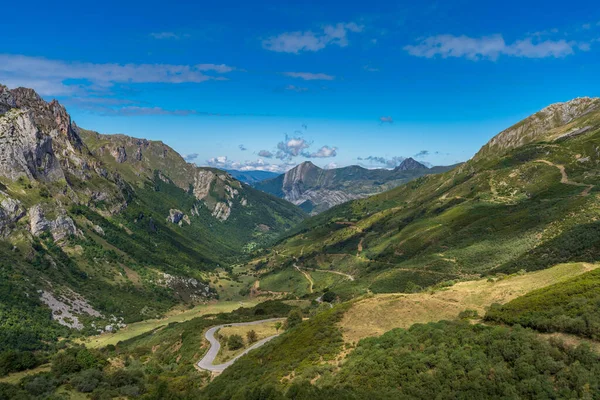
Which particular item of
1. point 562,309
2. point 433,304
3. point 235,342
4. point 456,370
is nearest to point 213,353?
point 235,342

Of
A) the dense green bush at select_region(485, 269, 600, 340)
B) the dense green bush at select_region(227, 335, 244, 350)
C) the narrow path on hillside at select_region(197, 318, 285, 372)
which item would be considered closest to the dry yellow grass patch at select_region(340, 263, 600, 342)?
the dense green bush at select_region(485, 269, 600, 340)

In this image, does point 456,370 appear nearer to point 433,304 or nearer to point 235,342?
point 433,304

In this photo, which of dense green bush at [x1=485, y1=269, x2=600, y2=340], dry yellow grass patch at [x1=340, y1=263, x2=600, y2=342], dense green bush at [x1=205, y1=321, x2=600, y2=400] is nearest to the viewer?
dense green bush at [x1=205, y1=321, x2=600, y2=400]

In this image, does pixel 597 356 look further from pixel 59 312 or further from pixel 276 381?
pixel 59 312

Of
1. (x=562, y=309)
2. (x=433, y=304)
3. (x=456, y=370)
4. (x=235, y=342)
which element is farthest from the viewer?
(x=235, y=342)

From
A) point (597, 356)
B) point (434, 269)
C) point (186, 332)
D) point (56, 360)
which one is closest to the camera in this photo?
point (597, 356)

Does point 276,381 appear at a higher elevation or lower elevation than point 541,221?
lower

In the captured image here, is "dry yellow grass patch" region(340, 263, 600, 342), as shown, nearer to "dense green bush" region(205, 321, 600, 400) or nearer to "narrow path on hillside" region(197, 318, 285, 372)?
"dense green bush" region(205, 321, 600, 400)

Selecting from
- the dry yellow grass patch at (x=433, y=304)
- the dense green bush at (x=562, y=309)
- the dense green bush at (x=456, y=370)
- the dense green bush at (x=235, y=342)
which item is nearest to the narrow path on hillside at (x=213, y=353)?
the dense green bush at (x=235, y=342)

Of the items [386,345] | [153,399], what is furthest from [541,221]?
[153,399]
